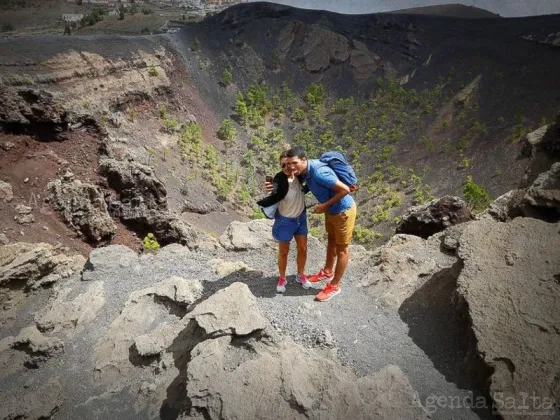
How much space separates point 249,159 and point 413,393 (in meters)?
19.2

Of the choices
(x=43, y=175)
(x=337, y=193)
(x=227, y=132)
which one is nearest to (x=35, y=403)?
(x=337, y=193)

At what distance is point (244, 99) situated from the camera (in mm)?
25891

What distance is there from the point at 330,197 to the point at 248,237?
344cm

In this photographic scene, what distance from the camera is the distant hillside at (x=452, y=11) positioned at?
41.3 meters

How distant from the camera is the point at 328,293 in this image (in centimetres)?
469

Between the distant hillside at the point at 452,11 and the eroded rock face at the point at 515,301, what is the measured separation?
44907 mm

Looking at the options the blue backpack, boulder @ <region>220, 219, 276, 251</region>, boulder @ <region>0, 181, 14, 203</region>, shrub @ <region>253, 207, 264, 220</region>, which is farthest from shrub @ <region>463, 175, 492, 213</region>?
boulder @ <region>0, 181, 14, 203</region>

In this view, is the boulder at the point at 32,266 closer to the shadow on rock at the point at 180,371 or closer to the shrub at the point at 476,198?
the shadow on rock at the point at 180,371

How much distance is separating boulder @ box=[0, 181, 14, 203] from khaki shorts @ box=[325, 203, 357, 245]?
7883 millimetres

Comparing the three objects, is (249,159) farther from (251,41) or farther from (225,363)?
(225,363)

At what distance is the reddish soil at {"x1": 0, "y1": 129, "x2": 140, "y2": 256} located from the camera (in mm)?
7805

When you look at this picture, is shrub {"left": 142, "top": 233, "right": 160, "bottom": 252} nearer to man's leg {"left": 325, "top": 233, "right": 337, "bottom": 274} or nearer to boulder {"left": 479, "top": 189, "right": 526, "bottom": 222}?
man's leg {"left": 325, "top": 233, "right": 337, "bottom": 274}

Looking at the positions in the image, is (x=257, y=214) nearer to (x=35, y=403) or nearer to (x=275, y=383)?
(x=35, y=403)

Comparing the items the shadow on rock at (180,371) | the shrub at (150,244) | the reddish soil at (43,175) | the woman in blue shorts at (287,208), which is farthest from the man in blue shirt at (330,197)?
the shrub at (150,244)
